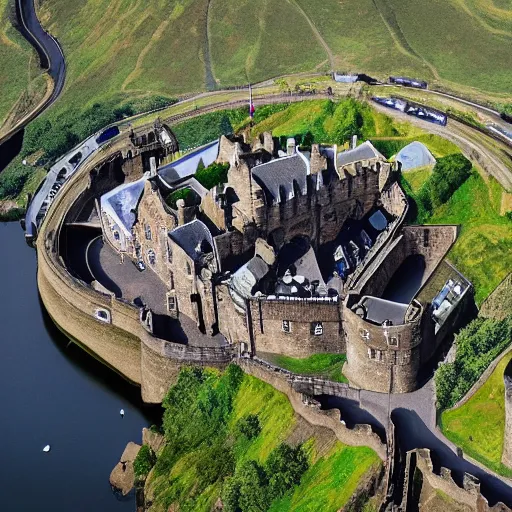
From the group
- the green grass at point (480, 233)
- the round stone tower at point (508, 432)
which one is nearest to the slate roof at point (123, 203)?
the green grass at point (480, 233)

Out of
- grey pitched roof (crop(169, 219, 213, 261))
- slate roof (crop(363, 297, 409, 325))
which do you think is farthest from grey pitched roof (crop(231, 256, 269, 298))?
slate roof (crop(363, 297, 409, 325))

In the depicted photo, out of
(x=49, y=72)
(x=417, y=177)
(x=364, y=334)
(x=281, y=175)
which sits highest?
(x=281, y=175)

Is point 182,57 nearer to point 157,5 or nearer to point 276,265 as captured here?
point 157,5

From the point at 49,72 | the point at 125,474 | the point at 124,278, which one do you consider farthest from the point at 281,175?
the point at 49,72

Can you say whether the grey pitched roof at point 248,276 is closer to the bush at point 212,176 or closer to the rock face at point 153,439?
the rock face at point 153,439

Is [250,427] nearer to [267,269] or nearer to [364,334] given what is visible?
[364,334]

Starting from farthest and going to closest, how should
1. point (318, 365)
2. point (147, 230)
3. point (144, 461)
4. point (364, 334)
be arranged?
1. point (147, 230)
2. point (318, 365)
3. point (144, 461)
4. point (364, 334)

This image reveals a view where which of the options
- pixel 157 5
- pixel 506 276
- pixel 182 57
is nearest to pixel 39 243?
pixel 506 276
